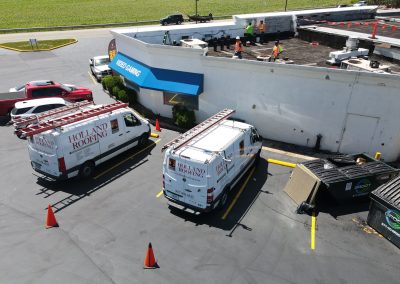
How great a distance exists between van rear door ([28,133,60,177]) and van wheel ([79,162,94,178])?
1099mm

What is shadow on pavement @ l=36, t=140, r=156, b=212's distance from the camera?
13.6 metres

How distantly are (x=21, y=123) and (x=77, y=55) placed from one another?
81.2ft

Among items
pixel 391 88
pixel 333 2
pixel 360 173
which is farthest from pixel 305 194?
pixel 333 2

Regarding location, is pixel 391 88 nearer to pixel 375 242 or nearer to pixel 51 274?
pixel 375 242

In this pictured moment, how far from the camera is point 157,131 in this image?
19.5m

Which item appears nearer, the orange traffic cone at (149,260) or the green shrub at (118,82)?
the orange traffic cone at (149,260)

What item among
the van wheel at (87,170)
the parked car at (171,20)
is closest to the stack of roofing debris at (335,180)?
the van wheel at (87,170)

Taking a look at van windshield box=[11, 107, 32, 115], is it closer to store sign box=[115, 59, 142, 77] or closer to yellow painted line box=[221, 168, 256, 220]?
store sign box=[115, 59, 142, 77]

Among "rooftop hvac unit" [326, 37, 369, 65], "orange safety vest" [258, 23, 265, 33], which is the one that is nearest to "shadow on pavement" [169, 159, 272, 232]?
"rooftop hvac unit" [326, 37, 369, 65]

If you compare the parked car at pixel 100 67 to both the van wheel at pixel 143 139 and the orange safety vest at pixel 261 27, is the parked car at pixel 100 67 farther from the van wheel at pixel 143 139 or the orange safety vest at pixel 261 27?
the orange safety vest at pixel 261 27

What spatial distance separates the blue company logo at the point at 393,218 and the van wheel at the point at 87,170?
11.7 m

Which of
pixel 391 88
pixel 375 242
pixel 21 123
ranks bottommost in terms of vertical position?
pixel 375 242

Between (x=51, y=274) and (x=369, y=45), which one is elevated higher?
(x=369, y=45)

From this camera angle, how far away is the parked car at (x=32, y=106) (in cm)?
1894
